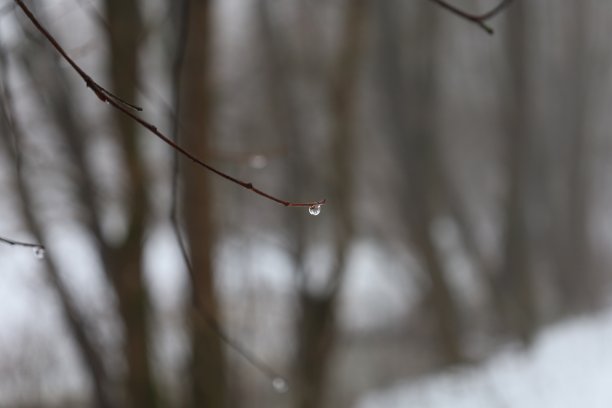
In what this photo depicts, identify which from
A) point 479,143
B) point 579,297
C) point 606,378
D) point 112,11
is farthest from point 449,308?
point 112,11

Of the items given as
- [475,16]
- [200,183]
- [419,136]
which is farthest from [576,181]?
[475,16]

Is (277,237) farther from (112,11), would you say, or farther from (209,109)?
(112,11)

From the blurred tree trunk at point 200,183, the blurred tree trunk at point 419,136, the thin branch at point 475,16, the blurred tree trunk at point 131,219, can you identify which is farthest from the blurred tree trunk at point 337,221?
the thin branch at point 475,16

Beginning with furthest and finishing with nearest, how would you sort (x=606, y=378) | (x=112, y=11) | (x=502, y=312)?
(x=502, y=312) < (x=606, y=378) < (x=112, y=11)

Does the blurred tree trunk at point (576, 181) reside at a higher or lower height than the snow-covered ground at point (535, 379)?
higher

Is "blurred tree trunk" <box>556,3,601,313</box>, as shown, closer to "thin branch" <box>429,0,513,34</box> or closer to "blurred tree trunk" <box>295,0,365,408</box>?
"blurred tree trunk" <box>295,0,365,408</box>

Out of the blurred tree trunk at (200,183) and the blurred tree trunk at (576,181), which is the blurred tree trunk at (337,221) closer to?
the blurred tree trunk at (200,183)

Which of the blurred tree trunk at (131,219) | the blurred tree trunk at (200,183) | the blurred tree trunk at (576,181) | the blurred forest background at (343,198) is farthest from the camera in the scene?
the blurred tree trunk at (576,181)

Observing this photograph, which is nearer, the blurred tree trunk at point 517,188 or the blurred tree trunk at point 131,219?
the blurred tree trunk at point 131,219
